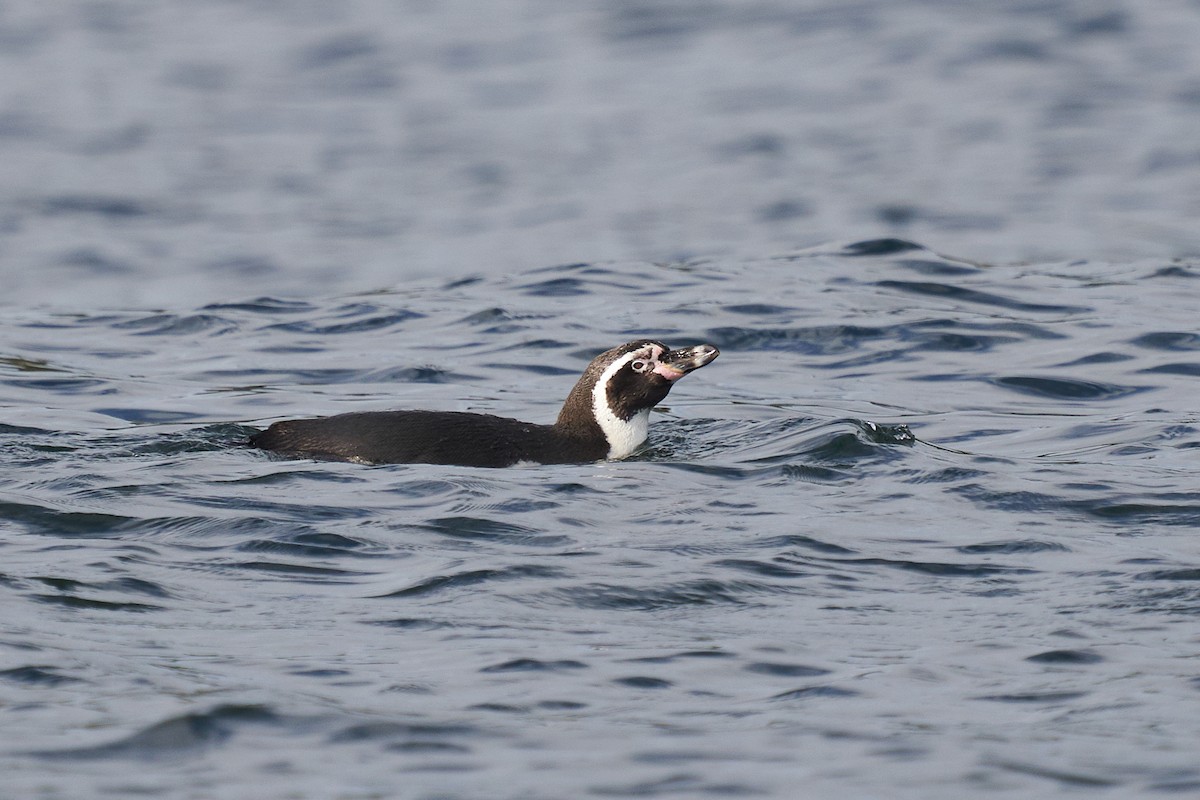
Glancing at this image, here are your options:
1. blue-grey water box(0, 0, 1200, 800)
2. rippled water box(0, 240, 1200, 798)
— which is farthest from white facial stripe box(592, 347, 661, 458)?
blue-grey water box(0, 0, 1200, 800)

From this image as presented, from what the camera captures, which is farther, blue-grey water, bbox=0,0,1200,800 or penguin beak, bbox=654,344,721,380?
penguin beak, bbox=654,344,721,380

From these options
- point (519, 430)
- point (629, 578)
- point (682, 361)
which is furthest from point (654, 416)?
point (629, 578)

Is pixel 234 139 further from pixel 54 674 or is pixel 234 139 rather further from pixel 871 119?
pixel 54 674

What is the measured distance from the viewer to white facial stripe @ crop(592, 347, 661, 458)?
11367mm

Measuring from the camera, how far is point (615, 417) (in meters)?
11.4

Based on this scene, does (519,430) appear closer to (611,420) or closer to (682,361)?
(611,420)

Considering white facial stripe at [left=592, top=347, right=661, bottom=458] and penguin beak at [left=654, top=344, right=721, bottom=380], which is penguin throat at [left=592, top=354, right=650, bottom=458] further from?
penguin beak at [left=654, top=344, right=721, bottom=380]

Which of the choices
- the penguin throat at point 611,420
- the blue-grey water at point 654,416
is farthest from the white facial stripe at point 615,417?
the blue-grey water at point 654,416

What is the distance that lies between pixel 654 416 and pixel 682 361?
1395 mm

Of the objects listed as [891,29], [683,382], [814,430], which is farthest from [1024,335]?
[891,29]

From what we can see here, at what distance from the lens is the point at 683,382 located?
1434 cm

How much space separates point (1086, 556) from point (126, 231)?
15.2 m

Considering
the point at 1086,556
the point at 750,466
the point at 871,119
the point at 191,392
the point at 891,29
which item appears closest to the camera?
the point at 1086,556

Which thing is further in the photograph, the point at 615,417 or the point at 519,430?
the point at 615,417
